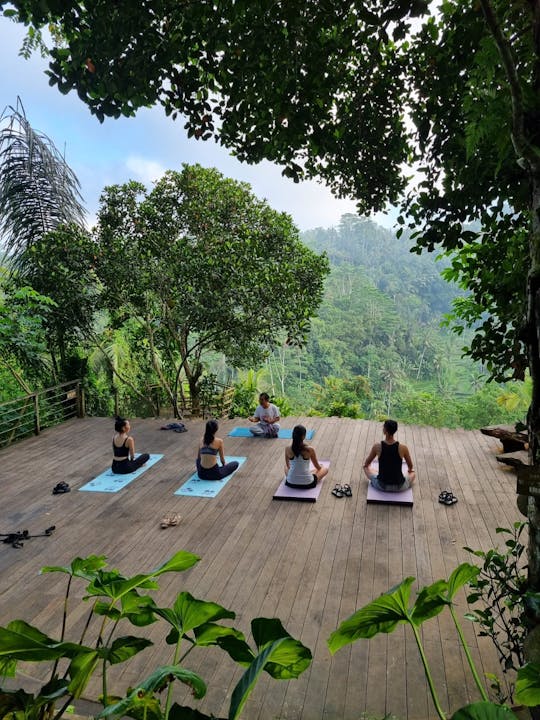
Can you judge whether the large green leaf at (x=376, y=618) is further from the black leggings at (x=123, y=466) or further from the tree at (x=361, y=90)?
the black leggings at (x=123, y=466)

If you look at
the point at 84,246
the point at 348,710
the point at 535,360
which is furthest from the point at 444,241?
the point at 84,246

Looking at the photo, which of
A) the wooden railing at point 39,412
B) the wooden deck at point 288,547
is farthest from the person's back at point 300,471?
the wooden railing at point 39,412

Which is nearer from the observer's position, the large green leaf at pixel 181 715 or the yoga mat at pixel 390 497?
the large green leaf at pixel 181 715

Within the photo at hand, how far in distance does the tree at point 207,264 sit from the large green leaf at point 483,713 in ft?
22.0

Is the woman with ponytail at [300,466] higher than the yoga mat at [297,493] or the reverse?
higher

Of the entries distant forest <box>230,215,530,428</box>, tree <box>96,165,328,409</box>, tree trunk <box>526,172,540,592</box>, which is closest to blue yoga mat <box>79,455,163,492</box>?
tree <box>96,165,328,409</box>

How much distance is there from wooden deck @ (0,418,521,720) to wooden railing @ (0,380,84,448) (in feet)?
2.41

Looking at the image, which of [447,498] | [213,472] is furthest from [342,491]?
[213,472]

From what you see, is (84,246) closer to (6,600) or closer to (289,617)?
(6,600)

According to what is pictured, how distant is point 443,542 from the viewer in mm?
3695

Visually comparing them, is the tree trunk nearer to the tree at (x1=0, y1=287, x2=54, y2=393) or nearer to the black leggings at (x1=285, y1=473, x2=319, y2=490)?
the black leggings at (x1=285, y1=473, x2=319, y2=490)

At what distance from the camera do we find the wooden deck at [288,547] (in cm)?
236

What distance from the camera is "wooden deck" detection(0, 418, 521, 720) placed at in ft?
7.75

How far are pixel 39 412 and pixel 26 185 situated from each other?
374 cm
